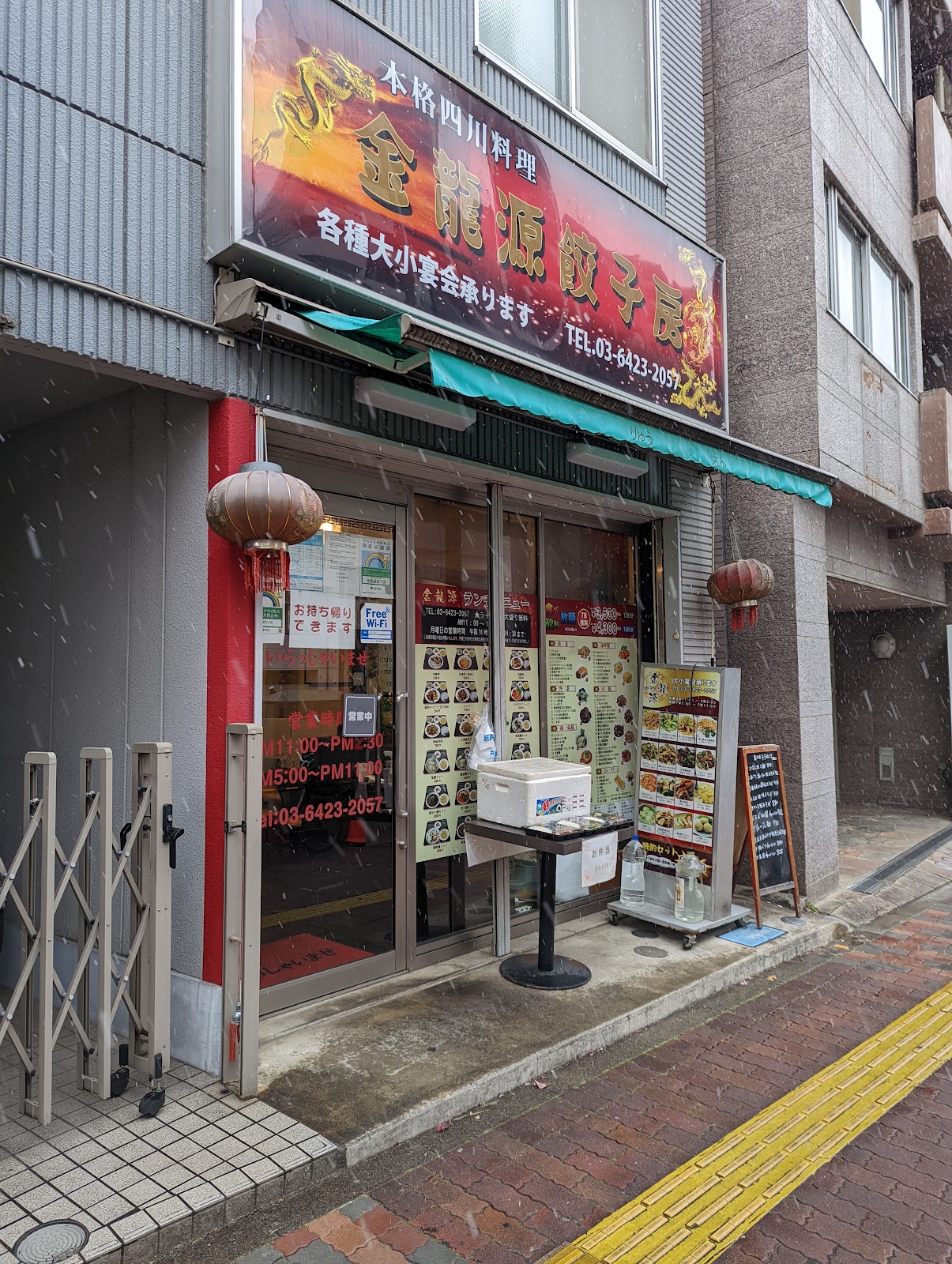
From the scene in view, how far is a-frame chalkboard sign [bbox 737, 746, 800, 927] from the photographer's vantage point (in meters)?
7.41

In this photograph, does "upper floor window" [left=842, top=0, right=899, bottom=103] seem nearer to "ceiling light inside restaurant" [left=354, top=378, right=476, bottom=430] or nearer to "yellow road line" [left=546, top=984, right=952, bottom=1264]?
"ceiling light inside restaurant" [left=354, top=378, right=476, bottom=430]

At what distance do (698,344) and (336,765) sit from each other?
5.36 metres

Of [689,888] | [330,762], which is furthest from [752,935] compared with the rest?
[330,762]

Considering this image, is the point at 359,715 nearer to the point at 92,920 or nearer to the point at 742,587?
the point at 92,920

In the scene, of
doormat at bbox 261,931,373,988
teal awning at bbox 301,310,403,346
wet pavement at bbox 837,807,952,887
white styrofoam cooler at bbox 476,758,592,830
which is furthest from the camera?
wet pavement at bbox 837,807,952,887

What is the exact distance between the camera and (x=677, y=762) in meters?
7.38

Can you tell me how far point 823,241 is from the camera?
30.6 ft

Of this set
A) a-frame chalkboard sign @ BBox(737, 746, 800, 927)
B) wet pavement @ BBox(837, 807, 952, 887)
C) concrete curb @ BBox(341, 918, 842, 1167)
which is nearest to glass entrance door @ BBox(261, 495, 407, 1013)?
concrete curb @ BBox(341, 918, 842, 1167)

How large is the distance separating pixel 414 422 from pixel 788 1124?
4516 mm

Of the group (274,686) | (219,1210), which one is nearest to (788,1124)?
(219,1210)

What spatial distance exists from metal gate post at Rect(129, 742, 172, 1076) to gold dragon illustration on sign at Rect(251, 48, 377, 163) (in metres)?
3.18

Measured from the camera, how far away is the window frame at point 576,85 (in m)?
6.49

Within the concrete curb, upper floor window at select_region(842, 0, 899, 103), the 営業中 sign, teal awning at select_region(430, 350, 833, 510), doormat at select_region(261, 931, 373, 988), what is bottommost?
the concrete curb

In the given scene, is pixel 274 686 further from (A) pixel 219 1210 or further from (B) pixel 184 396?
(A) pixel 219 1210
